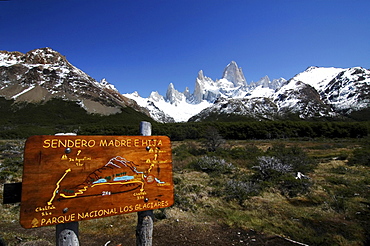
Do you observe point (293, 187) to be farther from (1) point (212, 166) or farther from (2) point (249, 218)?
(1) point (212, 166)

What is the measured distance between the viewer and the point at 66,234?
2766 millimetres

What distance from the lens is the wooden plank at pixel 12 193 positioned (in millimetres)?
2480

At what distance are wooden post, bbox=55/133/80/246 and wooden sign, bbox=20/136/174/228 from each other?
12cm

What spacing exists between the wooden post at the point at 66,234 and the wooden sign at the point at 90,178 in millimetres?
121

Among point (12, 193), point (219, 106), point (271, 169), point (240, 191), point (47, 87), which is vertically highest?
point (47, 87)

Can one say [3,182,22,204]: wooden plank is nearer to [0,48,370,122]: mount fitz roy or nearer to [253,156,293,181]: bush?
[253,156,293,181]: bush

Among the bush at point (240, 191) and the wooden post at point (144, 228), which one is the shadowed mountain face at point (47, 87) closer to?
the bush at point (240, 191)

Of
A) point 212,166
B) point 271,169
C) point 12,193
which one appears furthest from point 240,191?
point 12,193

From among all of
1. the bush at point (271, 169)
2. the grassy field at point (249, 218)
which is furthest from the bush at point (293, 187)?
the bush at point (271, 169)

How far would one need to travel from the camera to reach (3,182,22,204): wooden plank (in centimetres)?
248

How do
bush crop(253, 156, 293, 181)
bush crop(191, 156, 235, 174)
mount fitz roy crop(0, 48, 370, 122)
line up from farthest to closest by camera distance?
mount fitz roy crop(0, 48, 370, 122)
bush crop(191, 156, 235, 174)
bush crop(253, 156, 293, 181)

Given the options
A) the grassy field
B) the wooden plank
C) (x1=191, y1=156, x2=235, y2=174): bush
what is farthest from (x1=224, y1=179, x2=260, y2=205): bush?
the wooden plank

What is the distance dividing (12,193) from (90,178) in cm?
93

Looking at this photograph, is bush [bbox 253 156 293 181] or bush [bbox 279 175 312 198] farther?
bush [bbox 253 156 293 181]
